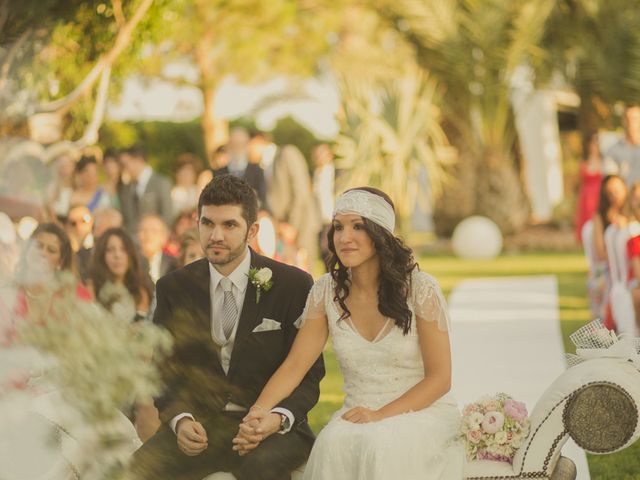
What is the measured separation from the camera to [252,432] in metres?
5.45

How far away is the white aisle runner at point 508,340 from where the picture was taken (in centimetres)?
991

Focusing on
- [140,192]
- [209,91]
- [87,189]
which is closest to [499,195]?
[209,91]

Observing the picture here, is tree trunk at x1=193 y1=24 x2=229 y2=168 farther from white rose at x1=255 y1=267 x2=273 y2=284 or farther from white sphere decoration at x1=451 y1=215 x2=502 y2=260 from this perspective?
white rose at x1=255 y1=267 x2=273 y2=284

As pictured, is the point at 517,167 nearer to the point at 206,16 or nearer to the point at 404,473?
the point at 206,16

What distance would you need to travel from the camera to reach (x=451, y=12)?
1063 inches

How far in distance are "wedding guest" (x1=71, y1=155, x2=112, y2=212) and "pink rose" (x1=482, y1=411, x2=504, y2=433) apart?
7.93 meters

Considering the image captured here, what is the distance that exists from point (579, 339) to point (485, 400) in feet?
1.67

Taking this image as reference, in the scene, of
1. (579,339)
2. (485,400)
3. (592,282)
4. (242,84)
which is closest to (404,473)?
(485,400)

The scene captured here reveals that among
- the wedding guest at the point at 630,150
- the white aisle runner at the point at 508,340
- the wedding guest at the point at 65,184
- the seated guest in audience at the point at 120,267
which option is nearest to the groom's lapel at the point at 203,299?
the seated guest in audience at the point at 120,267

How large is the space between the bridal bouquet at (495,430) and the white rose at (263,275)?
3.49ft

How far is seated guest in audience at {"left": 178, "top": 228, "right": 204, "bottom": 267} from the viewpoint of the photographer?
8.85 meters

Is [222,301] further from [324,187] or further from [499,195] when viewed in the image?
[499,195]

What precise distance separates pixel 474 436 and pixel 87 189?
8.19 meters

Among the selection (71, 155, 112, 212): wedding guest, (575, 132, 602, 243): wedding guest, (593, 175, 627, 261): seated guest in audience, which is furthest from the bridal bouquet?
(575, 132, 602, 243): wedding guest
